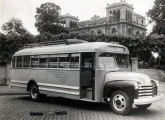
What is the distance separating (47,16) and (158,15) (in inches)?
906

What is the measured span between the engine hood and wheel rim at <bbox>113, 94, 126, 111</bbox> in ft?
2.09

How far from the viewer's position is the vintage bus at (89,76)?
9.27 m

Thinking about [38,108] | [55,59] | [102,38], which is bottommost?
[38,108]

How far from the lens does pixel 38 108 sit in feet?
35.8

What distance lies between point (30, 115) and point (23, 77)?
5.15 metres

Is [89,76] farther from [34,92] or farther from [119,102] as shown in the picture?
[34,92]

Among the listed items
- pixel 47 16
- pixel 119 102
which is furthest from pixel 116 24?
pixel 119 102

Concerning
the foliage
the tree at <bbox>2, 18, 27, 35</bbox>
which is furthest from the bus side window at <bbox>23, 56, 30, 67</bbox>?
the tree at <bbox>2, 18, 27, 35</bbox>

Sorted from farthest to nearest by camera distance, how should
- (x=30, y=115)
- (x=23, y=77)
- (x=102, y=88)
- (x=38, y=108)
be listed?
(x=23, y=77)
(x=38, y=108)
(x=102, y=88)
(x=30, y=115)

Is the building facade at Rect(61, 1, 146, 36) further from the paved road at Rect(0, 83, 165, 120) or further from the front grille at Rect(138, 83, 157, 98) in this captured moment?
the front grille at Rect(138, 83, 157, 98)

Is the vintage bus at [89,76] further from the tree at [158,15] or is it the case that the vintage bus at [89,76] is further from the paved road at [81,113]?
the tree at [158,15]

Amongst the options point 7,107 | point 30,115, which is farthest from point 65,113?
point 7,107

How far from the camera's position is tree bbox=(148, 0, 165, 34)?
38344 millimetres

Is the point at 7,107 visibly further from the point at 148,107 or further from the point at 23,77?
the point at 148,107
